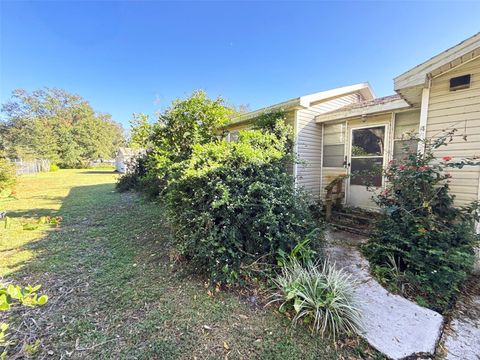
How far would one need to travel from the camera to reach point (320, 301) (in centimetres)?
230

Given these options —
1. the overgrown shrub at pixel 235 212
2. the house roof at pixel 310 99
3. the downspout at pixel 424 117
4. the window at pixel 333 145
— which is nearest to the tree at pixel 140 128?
the house roof at pixel 310 99

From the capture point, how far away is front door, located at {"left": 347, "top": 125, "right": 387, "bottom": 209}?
5.33m

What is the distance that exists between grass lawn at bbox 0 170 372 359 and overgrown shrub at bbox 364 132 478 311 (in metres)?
1.56

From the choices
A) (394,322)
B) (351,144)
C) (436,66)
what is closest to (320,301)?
(394,322)

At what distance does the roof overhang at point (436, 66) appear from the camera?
2990 millimetres

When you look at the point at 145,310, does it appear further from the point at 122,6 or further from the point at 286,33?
the point at 286,33

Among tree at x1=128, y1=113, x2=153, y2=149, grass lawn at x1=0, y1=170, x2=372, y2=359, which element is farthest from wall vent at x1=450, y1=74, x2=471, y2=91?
tree at x1=128, y1=113, x2=153, y2=149

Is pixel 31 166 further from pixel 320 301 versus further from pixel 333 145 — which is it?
pixel 320 301

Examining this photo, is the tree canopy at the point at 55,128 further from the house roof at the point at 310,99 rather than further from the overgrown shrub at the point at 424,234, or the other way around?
the overgrown shrub at the point at 424,234

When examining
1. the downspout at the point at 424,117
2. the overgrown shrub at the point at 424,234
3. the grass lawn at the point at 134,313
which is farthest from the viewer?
the downspout at the point at 424,117

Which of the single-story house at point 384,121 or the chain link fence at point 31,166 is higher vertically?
the single-story house at point 384,121

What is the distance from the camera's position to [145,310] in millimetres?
2422

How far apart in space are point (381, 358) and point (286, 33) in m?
10.3

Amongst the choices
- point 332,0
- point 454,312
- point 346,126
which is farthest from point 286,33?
point 454,312
